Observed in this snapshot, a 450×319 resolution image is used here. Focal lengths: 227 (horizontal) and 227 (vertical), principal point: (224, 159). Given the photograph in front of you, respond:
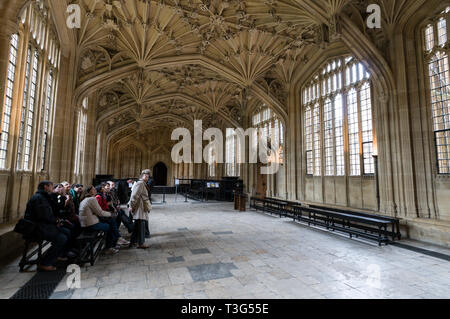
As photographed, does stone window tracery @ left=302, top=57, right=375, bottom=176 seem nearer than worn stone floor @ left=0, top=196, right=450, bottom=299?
No

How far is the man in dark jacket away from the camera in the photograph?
11.2ft

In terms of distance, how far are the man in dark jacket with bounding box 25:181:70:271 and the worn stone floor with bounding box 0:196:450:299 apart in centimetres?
36

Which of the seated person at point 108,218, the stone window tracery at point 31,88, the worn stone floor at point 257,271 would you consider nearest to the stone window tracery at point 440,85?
the worn stone floor at point 257,271

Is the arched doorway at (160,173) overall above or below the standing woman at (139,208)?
above

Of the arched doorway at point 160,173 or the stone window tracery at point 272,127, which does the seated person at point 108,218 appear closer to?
the stone window tracery at point 272,127

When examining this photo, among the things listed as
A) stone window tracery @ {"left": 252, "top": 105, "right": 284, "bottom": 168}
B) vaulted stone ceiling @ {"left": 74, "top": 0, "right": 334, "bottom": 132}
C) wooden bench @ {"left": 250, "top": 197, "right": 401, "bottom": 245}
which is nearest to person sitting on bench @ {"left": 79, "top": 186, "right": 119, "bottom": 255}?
wooden bench @ {"left": 250, "top": 197, "right": 401, "bottom": 245}

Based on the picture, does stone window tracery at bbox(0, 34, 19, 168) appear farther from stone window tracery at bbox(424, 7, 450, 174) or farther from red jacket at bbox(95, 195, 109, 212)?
stone window tracery at bbox(424, 7, 450, 174)

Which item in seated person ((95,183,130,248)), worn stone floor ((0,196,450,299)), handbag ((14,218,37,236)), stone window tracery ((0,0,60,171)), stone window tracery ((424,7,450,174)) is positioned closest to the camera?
worn stone floor ((0,196,450,299))

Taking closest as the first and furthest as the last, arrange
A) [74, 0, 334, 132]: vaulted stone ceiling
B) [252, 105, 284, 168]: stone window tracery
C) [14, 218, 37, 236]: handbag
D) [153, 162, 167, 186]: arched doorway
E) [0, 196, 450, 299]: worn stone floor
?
[0, 196, 450, 299]: worn stone floor < [14, 218, 37, 236]: handbag < [74, 0, 334, 132]: vaulted stone ceiling < [252, 105, 284, 168]: stone window tracery < [153, 162, 167, 186]: arched doorway

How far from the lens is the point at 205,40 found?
1063 cm

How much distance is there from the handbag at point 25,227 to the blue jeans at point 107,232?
0.99 m

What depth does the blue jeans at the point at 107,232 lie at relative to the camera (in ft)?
14.0
